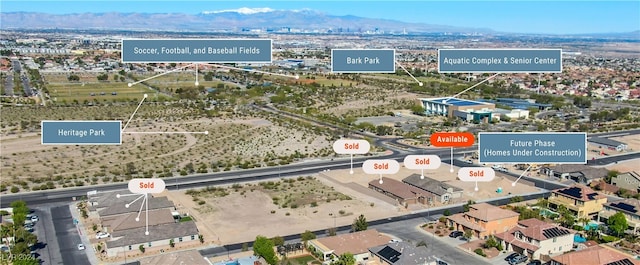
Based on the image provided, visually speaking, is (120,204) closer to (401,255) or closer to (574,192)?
(401,255)

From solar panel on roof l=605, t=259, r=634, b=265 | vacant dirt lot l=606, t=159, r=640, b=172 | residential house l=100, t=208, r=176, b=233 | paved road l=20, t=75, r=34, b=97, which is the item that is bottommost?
residential house l=100, t=208, r=176, b=233

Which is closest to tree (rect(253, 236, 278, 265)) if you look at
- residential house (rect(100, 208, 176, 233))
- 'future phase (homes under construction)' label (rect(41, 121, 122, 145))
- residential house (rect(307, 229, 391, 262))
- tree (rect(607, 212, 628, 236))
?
residential house (rect(307, 229, 391, 262))

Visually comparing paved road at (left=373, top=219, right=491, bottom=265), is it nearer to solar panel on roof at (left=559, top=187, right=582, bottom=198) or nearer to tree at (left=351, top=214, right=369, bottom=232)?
tree at (left=351, top=214, right=369, bottom=232)

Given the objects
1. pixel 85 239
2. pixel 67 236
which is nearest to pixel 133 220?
pixel 85 239

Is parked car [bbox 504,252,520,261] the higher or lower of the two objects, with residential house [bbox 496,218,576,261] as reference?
lower

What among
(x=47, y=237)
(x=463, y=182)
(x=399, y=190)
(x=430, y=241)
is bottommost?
A: (x=47, y=237)

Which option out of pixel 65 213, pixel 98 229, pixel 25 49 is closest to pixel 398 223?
pixel 98 229

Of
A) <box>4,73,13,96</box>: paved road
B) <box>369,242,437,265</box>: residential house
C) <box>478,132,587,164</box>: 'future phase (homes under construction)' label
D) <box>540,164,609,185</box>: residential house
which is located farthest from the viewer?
<box>4,73,13,96</box>: paved road
